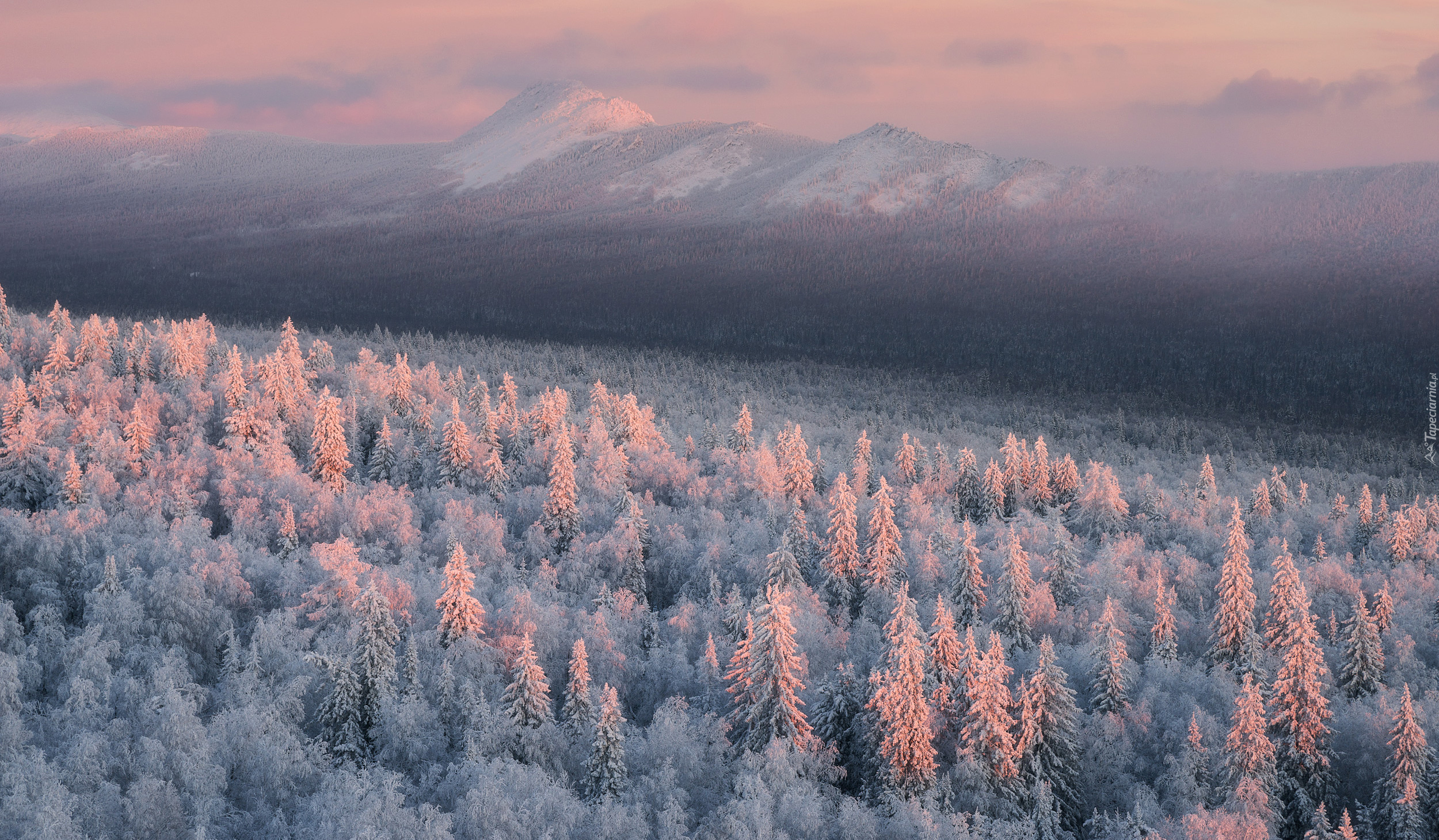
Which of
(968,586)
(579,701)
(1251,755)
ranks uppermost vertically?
(968,586)

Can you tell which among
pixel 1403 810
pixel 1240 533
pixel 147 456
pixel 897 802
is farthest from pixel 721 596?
pixel 147 456

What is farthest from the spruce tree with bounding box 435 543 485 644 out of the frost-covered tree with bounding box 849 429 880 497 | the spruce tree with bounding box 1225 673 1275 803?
the frost-covered tree with bounding box 849 429 880 497

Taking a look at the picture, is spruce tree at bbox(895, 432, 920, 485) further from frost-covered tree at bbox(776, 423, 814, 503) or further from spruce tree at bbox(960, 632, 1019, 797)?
spruce tree at bbox(960, 632, 1019, 797)

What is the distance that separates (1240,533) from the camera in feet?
149

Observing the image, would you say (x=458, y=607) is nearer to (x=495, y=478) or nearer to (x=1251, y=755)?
(x=495, y=478)

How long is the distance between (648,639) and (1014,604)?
1834 centimetres

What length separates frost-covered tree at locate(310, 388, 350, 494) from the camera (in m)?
65.1

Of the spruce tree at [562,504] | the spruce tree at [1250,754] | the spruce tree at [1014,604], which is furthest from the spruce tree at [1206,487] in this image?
the spruce tree at [562,504]

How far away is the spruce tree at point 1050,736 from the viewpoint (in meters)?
35.7

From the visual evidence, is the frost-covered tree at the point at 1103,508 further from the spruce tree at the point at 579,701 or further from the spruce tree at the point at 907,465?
the spruce tree at the point at 579,701

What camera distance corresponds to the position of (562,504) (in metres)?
61.6

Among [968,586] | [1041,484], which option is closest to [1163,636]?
[968,586]

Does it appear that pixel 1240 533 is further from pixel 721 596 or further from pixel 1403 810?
pixel 721 596

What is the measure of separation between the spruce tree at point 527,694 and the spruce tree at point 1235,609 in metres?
31.6
